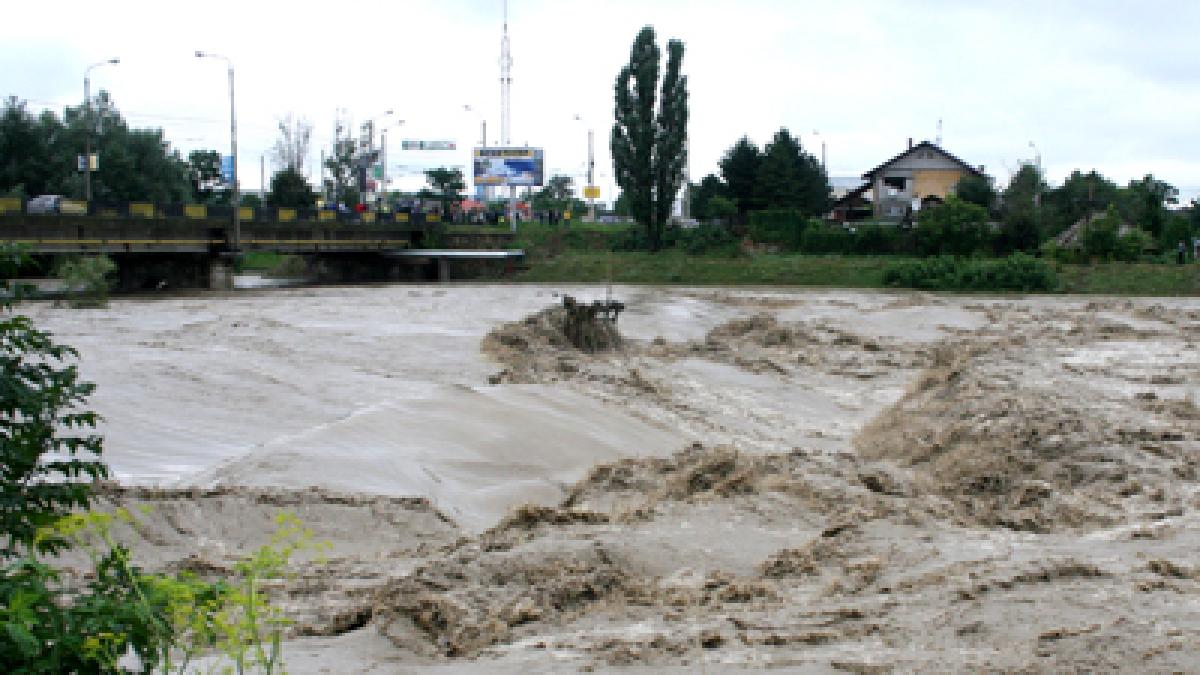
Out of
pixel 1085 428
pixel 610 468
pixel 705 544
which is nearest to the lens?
pixel 705 544

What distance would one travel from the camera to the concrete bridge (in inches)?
1875

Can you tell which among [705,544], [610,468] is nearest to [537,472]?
[610,468]

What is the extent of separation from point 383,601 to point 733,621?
242 cm

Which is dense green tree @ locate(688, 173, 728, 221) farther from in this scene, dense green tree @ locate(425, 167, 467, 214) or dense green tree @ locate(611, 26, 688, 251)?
dense green tree @ locate(425, 167, 467, 214)

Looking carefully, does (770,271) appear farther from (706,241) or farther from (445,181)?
(445,181)

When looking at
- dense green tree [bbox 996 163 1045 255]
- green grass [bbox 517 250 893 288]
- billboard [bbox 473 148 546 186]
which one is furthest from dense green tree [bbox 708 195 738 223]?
billboard [bbox 473 148 546 186]

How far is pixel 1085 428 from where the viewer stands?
16.2 metres

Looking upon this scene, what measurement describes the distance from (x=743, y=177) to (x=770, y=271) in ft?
63.1

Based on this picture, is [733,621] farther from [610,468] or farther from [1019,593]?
[610,468]

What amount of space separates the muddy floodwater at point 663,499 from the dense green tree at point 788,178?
56.5m

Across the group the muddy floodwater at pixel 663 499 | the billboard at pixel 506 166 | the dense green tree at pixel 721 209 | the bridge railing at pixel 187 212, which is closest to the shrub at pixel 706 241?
the dense green tree at pixel 721 209

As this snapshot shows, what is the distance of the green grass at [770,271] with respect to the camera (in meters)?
61.8

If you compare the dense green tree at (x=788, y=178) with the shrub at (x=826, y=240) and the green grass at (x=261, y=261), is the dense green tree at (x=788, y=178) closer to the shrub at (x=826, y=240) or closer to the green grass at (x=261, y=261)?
the shrub at (x=826, y=240)

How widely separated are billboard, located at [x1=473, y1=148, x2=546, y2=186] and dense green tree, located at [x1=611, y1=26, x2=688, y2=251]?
26.8m
